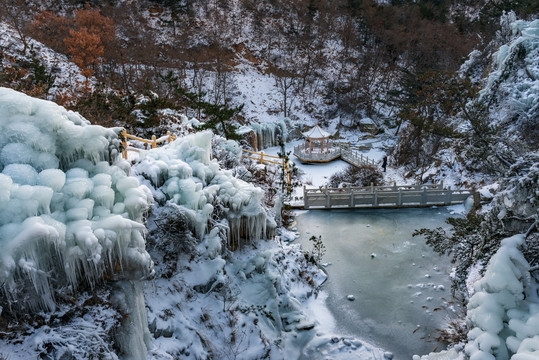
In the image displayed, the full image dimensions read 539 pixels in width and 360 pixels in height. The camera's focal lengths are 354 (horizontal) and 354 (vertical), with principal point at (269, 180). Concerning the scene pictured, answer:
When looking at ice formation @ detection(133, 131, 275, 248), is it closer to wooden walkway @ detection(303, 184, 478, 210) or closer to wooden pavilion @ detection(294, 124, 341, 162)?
wooden walkway @ detection(303, 184, 478, 210)

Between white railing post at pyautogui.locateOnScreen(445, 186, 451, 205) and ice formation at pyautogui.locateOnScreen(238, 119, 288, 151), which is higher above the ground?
ice formation at pyautogui.locateOnScreen(238, 119, 288, 151)

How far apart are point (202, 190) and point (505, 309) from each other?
20.9 ft

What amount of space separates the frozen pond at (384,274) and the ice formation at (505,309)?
9.95ft

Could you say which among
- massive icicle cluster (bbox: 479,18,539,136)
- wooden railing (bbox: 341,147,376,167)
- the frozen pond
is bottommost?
the frozen pond

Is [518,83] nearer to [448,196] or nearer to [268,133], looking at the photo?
[448,196]

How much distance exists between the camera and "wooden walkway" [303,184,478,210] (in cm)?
1482

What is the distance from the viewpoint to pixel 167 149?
981 centimetres

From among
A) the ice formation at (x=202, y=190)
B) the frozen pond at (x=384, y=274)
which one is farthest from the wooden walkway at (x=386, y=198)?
the ice formation at (x=202, y=190)

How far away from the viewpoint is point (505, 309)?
536 cm

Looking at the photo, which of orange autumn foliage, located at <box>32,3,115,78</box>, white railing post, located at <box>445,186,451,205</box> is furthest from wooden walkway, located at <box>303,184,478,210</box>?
orange autumn foliage, located at <box>32,3,115,78</box>

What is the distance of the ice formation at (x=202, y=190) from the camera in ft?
27.5

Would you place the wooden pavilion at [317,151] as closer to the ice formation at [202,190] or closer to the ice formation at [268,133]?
the ice formation at [268,133]

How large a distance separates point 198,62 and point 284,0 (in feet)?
56.5

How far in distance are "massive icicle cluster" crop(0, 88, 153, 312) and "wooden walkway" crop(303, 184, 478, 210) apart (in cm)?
953
